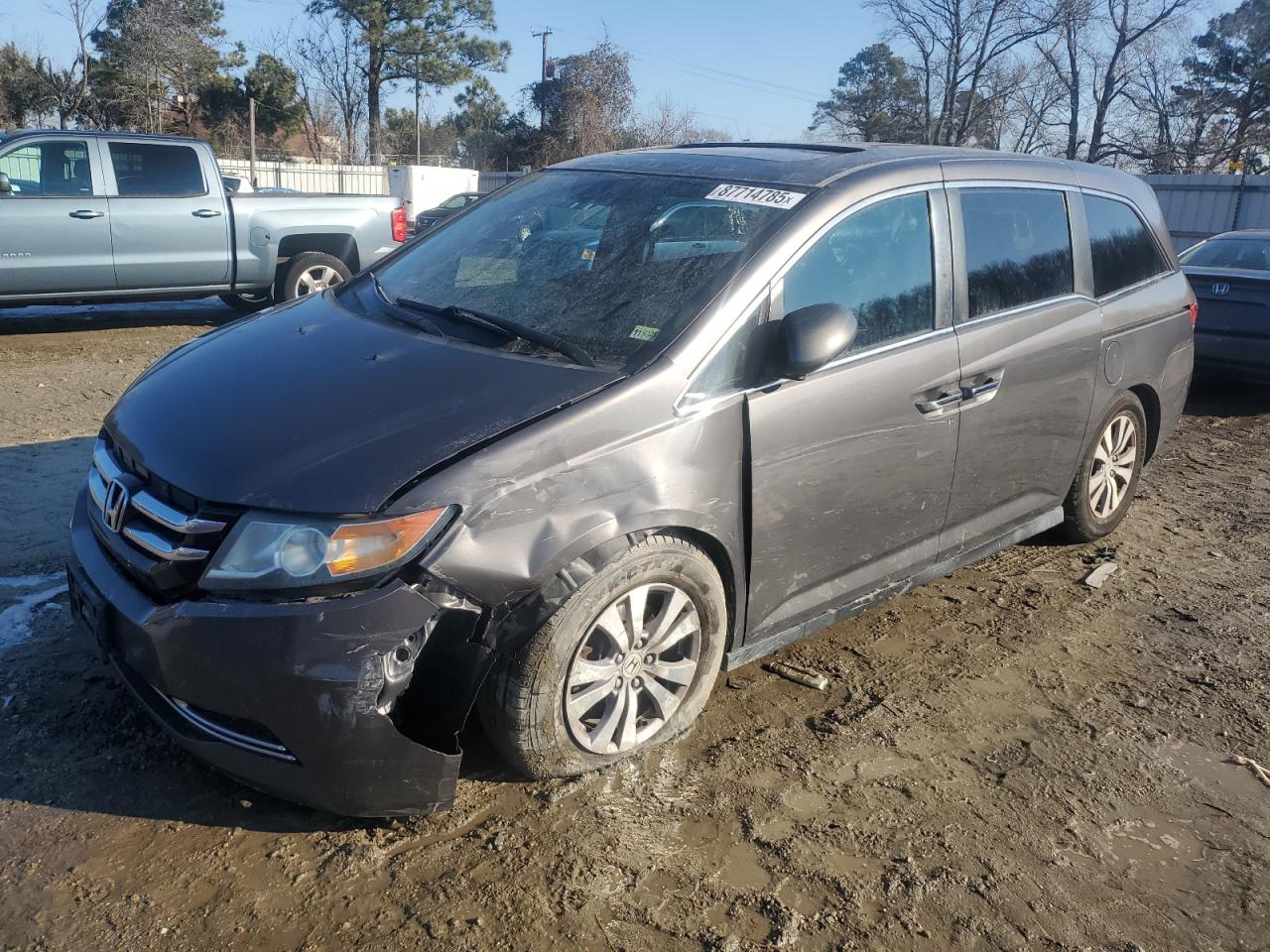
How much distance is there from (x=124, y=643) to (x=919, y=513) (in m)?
2.55

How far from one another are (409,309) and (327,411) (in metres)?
0.82

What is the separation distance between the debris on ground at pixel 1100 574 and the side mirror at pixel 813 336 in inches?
91.8

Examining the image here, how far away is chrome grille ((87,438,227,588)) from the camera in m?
2.54

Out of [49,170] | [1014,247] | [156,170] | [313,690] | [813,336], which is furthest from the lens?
[156,170]

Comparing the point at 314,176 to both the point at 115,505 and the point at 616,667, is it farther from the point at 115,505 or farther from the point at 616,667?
the point at 616,667

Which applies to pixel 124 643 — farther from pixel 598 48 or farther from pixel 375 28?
pixel 375 28

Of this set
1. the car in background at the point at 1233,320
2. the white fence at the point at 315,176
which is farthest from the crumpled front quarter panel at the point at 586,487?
the white fence at the point at 315,176

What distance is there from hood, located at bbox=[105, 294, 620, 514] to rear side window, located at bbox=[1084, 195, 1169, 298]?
275cm

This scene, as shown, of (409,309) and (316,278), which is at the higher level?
(409,309)

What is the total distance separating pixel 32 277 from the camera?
8.55m

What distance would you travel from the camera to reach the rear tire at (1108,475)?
4.66 meters

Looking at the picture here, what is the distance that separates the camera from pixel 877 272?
346 cm

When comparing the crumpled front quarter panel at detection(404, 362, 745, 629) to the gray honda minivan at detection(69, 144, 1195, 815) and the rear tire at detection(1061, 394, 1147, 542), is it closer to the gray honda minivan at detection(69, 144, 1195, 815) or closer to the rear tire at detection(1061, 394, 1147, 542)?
the gray honda minivan at detection(69, 144, 1195, 815)

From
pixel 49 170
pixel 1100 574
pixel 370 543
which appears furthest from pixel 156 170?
pixel 1100 574
